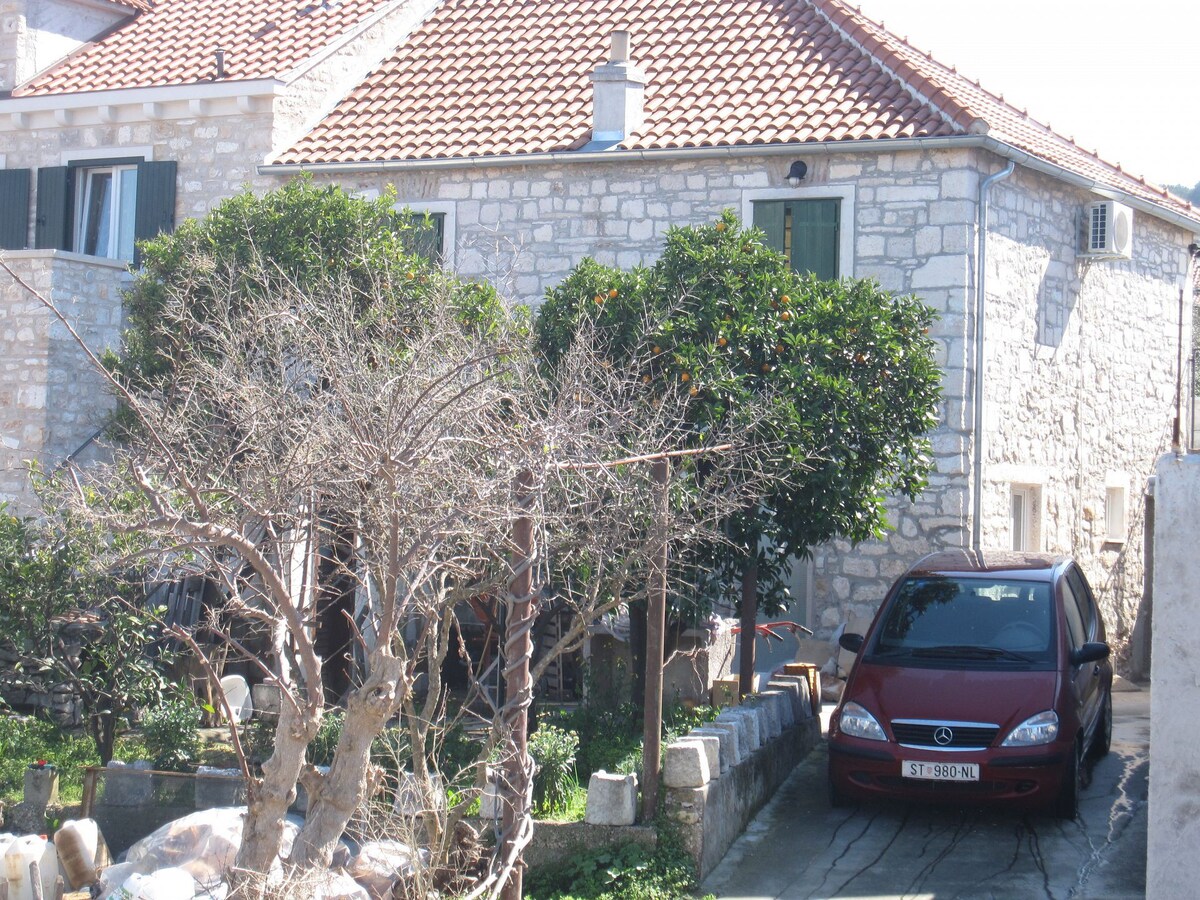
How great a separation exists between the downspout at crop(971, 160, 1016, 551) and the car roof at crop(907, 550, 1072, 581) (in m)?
2.72

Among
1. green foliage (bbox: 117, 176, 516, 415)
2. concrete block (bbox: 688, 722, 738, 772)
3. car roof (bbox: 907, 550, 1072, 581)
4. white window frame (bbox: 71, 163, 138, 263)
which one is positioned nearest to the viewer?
concrete block (bbox: 688, 722, 738, 772)

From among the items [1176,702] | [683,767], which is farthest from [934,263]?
[1176,702]

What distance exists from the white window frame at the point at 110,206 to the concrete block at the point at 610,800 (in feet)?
36.2

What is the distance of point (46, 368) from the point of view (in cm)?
1380

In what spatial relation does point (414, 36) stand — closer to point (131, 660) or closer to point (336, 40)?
point (336, 40)

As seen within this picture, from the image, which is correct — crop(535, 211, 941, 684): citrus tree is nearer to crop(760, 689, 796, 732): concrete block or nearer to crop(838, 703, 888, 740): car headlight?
crop(760, 689, 796, 732): concrete block

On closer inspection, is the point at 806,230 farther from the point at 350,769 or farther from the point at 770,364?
the point at 350,769

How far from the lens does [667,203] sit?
48.4ft

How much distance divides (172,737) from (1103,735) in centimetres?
704

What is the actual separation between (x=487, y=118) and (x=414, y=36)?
8.36 ft

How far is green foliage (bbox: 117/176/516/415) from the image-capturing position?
36.7 feet

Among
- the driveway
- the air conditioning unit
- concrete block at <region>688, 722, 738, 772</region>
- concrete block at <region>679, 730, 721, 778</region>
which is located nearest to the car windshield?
the driveway

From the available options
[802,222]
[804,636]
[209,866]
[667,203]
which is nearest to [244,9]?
[667,203]

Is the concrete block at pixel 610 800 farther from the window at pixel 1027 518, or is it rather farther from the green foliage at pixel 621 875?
the window at pixel 1027 518
